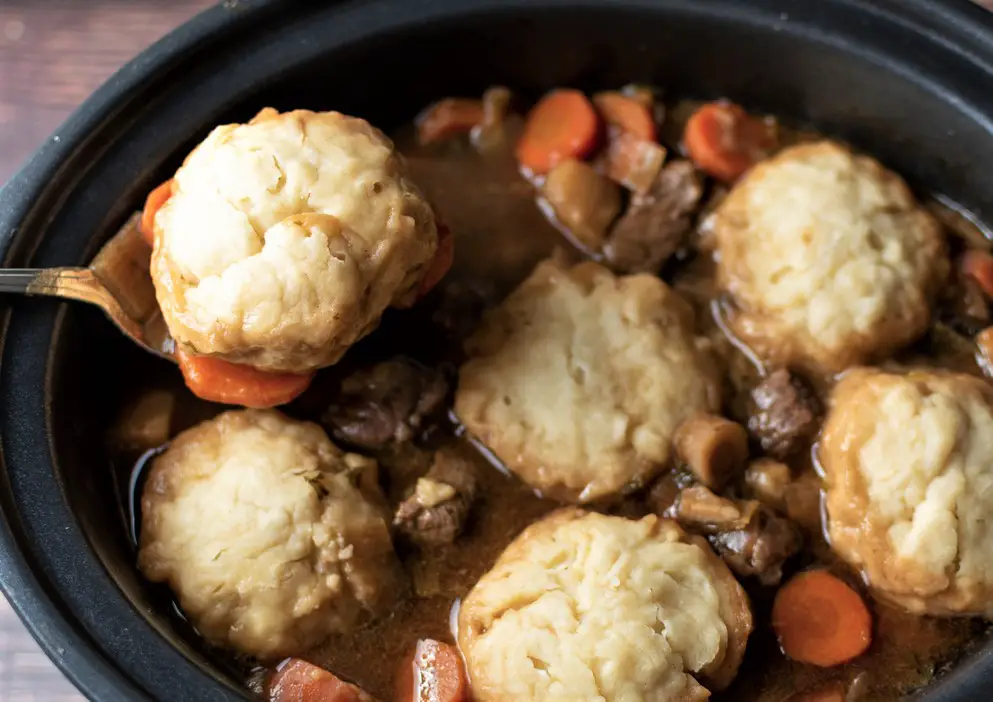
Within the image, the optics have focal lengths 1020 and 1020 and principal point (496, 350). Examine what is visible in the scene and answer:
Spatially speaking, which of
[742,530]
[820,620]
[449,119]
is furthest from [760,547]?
[449,119]

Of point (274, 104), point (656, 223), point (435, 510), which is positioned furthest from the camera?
point (656, 223)

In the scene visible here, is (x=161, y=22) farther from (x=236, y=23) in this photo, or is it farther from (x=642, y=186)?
(x=642, y=186)

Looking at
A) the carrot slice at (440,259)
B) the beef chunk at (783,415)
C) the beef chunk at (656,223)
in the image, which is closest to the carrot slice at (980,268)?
the beef chunk at (783,415)

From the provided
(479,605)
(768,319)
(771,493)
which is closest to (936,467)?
(771,493)

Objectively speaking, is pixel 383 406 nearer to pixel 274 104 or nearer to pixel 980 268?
pixel 274 104

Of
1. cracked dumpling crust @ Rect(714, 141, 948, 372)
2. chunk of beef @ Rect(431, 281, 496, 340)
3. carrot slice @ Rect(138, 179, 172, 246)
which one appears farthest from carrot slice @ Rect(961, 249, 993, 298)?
carrot slice @ Rect(138, 179, 172, 246)

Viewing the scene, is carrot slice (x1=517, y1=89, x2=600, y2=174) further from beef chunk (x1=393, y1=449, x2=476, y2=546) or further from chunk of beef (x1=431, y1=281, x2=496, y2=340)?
beef chunk (x1=393, y1=449, x2=476, y2=546)
